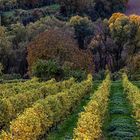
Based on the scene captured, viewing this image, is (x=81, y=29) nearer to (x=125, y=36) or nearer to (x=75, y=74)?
(x=125, y=36)

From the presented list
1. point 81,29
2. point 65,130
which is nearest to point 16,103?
point 65,130

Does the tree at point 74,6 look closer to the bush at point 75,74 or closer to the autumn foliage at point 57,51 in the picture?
the autumn foliage at point 57,51

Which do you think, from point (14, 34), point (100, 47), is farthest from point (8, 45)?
point (100, 47)

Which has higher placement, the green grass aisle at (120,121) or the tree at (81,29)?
the tree at (81,29)

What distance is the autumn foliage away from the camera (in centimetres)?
9344

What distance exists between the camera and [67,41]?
3792 inches

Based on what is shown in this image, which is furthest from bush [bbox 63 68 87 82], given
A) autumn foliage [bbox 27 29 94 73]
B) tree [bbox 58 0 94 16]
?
tree [bbox 58 0 94 16]

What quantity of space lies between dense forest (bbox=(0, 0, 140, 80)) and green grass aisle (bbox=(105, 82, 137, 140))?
1135 inches

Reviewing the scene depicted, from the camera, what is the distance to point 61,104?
42.4 m

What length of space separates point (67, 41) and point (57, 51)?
137 inches

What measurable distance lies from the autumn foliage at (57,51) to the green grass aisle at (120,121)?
107 feet

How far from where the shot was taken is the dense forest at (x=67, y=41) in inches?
3691

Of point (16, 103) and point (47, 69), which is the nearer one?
point (16, 103)

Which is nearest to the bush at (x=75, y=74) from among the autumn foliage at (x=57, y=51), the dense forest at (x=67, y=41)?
the dense forest at (x=67, y=41)
